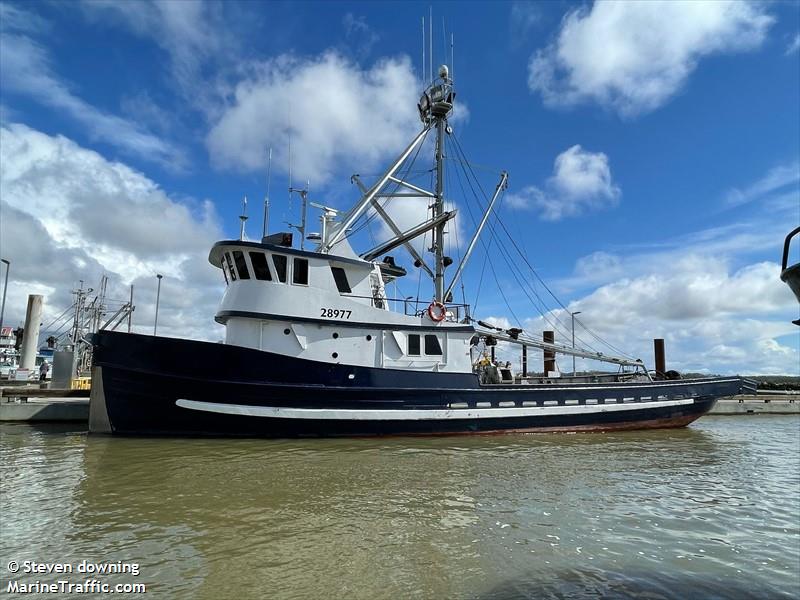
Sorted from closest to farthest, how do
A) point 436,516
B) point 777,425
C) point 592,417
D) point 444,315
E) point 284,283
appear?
point 436,516 < point 284,283 < point 444,315 < point 592,417 < point 777,425

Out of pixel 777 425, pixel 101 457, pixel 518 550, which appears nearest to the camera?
pixel 518 550

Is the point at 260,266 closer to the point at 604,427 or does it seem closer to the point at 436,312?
the point at 436,312

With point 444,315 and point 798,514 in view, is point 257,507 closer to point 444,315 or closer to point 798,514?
point 798,514

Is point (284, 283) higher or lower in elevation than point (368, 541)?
higher

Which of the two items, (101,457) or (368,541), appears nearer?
(368,541)

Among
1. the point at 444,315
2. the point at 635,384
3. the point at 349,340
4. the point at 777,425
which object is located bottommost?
the point at 777,425

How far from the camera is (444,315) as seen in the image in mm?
13828

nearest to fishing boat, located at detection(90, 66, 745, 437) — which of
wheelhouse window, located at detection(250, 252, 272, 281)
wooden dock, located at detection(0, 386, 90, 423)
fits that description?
wheelhouse window, located at detection(250, 252, 272, 281)

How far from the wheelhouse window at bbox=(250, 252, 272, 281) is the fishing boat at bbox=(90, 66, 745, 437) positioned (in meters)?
0.03

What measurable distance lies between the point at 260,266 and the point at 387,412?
4.95 m

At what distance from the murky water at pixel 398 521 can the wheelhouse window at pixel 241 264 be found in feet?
13.7

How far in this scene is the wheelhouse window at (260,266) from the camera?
12.0 m

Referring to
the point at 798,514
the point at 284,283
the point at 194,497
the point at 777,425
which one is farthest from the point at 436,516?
the point at 777,425

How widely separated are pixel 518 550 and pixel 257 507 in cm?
333
